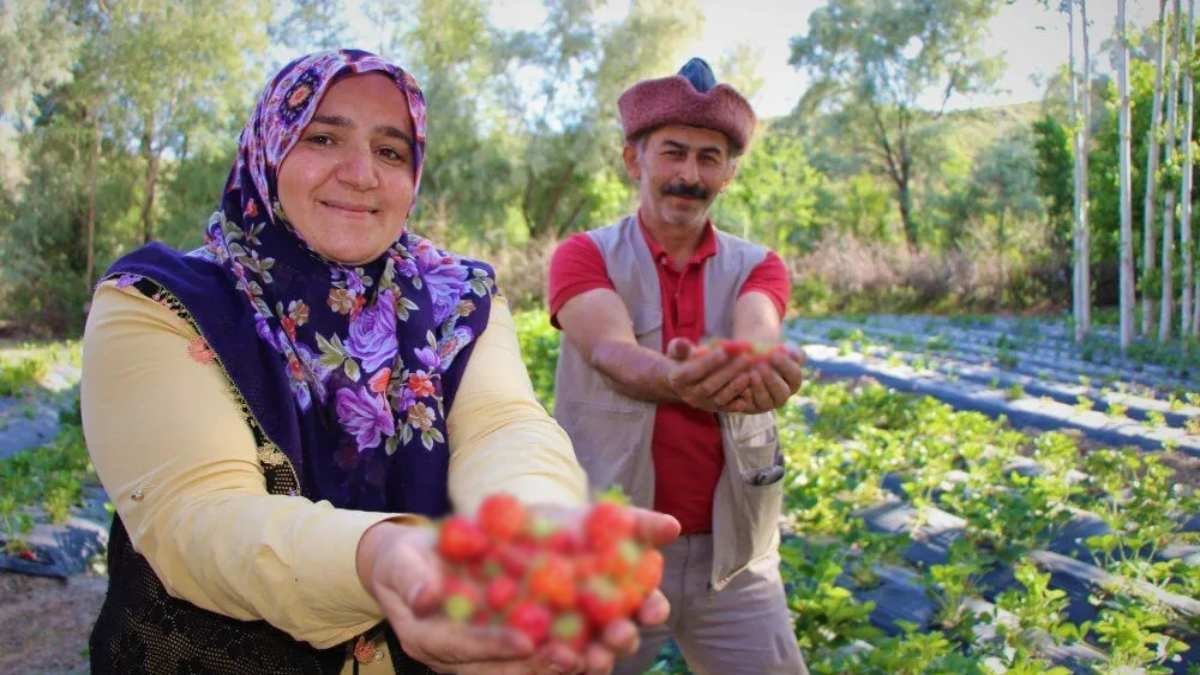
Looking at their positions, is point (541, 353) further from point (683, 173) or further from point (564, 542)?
point (564, 542)

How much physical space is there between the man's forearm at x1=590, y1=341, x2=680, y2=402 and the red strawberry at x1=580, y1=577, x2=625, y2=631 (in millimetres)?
1180

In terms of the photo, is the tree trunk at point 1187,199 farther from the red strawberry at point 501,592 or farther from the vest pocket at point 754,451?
the red strawberry at point 501,592

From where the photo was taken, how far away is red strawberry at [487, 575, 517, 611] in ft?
2.55

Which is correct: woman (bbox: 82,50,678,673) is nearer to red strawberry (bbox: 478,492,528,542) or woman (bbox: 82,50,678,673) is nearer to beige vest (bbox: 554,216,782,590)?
red strawberry (bbox: 478,492,528,542)

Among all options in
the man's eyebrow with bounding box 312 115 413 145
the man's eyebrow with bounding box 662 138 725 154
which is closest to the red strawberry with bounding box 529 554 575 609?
the man's eyebrow with bounding box 312 115 413 145

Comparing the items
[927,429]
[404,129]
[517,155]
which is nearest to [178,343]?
[404,129]

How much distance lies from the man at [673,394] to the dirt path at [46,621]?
2527 millimetres

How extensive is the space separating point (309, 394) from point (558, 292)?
0.99 m

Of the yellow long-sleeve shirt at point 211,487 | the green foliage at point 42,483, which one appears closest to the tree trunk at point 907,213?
the green foliage at point 42,483

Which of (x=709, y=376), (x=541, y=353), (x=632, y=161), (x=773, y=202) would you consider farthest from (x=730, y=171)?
(x=773, y=202)

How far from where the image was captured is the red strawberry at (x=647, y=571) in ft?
2.83

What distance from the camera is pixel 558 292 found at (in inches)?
95.8

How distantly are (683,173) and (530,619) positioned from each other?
179 cm

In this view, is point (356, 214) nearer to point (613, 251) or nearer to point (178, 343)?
point (178, 343)
